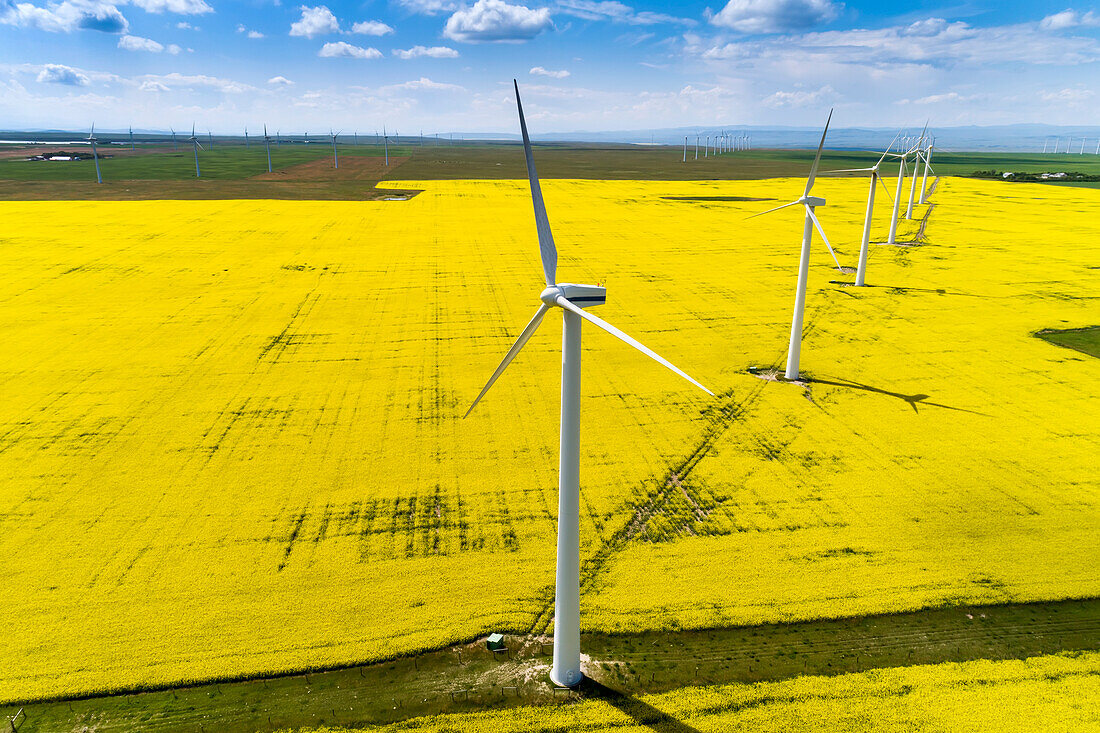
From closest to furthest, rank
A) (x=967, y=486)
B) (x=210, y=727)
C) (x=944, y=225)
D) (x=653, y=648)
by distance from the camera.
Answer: (x=210, y=727), (x=653, y=648), (x=967, y=486), (x=944, y=225)

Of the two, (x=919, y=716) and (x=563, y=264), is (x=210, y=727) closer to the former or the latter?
(x=919, y=716)

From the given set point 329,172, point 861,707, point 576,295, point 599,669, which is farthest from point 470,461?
point 329,172

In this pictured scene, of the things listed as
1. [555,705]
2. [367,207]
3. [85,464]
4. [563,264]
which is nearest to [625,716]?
[555,705]

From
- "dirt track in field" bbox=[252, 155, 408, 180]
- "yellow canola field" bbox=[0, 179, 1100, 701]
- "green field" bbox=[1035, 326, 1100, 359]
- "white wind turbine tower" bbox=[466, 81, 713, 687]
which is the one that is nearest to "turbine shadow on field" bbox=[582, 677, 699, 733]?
"white wind turbine tower" bbox=[466, 81, 713, 687]

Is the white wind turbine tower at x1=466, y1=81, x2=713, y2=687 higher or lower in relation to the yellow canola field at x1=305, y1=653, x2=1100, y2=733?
higher

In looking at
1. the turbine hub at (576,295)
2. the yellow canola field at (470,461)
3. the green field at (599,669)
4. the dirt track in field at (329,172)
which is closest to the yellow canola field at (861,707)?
the green field at (599,669)

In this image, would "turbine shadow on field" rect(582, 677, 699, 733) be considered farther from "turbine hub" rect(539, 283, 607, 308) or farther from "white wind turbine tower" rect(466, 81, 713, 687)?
"turbine hub" rect(539, 283, 607, 308)
